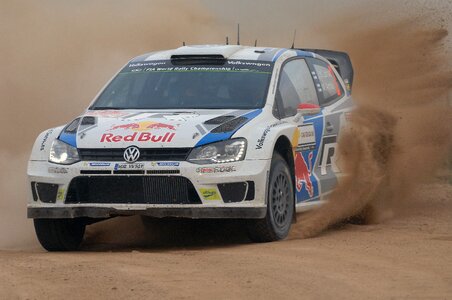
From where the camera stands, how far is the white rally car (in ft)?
30.9

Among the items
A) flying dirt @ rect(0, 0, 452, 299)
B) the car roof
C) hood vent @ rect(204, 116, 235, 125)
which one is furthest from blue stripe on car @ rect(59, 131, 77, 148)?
the car roof

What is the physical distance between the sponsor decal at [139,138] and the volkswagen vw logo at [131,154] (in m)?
0.08

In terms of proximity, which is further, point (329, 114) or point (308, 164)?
point (329, 114)

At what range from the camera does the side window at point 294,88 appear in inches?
416

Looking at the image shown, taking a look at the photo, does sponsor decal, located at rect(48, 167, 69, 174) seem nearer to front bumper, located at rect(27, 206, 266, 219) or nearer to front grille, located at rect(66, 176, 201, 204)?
front grille, located at rect(66, 176, 201, 204)

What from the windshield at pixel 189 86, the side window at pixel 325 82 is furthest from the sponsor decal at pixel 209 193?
the side window at pixel 325 82

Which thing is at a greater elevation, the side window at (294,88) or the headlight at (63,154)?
the side window at (294,88)

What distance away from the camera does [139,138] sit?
31.2ft

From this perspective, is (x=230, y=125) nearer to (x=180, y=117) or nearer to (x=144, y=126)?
(x=180, y=117)

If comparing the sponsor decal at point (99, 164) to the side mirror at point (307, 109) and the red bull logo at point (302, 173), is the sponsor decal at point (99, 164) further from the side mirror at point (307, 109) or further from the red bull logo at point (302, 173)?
the side mirror at point (307, 109)

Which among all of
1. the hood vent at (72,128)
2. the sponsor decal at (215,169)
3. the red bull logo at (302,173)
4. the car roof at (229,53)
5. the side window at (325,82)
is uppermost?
the car roof at (229,53)

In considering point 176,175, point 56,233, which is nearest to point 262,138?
point 176,175

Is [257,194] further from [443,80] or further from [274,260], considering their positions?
[443,80]

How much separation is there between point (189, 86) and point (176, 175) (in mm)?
1573
